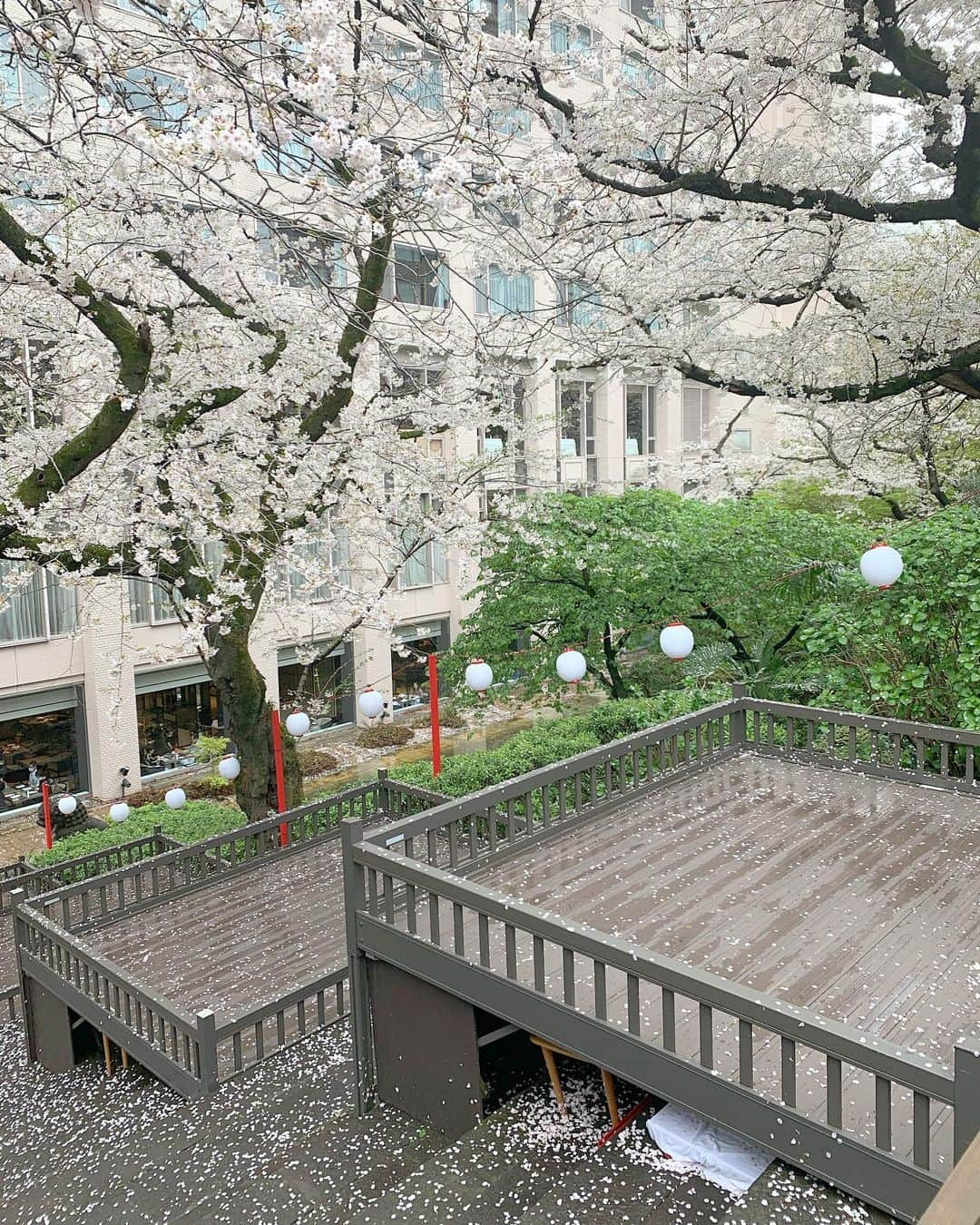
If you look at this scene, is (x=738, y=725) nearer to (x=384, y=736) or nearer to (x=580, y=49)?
(x=580, y=49)

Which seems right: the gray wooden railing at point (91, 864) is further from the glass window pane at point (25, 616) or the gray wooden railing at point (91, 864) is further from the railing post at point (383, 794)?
the glass window pane at point (25, 616)

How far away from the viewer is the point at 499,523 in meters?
13.9

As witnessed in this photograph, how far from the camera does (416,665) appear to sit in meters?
24.0

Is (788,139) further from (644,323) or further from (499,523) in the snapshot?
(499,523)

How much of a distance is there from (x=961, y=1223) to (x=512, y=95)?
8.20m

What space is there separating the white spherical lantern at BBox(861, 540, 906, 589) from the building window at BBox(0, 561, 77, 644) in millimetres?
14814

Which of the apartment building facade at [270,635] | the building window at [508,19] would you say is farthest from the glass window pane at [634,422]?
the building window at [508,19]

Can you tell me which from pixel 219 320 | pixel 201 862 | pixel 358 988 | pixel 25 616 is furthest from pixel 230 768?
pixel 25 616

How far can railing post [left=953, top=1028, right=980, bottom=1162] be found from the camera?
316 cm

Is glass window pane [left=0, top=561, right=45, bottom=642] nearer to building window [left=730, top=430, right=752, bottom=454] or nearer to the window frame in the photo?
the window frame

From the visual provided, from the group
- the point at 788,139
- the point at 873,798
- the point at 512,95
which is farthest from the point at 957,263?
the point at 873,798

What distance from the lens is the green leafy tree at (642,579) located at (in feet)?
44.2

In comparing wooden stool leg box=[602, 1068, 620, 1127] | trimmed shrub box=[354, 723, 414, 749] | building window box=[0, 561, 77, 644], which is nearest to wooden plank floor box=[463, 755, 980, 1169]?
wooden stool leg box=[602, 1068, 620, 1127]

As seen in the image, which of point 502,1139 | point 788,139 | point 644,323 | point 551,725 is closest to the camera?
point 502,1139
